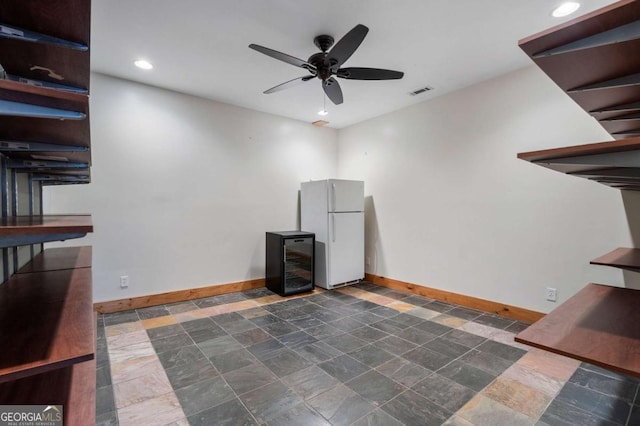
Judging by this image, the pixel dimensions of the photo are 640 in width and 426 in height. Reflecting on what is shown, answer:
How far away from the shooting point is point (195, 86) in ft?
11.7

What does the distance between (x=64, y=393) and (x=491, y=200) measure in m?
3.76

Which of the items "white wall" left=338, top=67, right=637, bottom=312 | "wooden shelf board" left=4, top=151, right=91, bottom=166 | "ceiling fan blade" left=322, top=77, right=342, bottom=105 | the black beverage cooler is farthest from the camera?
the black beverage cooler

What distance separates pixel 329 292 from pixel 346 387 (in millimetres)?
2245

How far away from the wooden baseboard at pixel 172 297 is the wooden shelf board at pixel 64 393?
2709mm

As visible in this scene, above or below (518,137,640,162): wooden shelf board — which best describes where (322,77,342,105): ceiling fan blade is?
above

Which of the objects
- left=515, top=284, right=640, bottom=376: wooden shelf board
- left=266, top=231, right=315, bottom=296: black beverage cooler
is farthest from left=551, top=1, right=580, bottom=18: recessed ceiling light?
left=266, top=231, right=315, bottom=296: black beverage cooler

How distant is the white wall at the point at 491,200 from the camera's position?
2.80 meters

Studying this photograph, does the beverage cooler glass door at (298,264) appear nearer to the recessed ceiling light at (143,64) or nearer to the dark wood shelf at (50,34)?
the recessed ceiling light at (143,64)

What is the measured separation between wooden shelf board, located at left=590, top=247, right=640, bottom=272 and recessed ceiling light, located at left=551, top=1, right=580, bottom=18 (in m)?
1.78

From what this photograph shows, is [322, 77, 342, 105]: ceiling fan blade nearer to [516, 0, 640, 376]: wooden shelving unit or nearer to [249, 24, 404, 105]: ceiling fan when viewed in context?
[249, 24, 404, 105]: ceiling fan

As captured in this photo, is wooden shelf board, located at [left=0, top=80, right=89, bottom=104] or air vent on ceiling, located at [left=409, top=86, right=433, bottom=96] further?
air vent on ceiling, located at [left=409, top=86, right=433, bottom=96]

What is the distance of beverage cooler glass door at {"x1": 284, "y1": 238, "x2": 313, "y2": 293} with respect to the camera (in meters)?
4.06

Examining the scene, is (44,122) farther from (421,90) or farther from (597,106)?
(421,90)

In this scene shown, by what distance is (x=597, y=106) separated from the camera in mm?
1178
